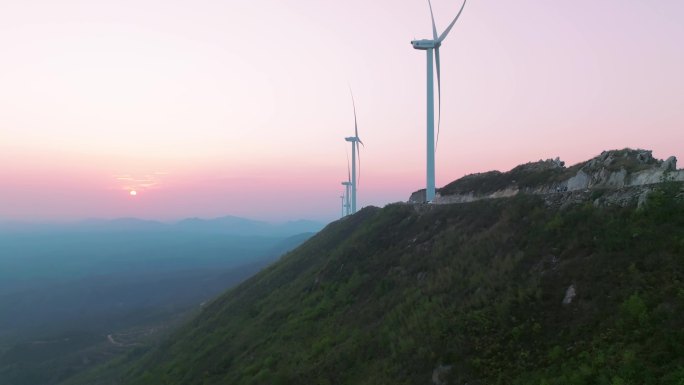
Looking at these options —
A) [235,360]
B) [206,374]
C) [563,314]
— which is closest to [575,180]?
[563,314]

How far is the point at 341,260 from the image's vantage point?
41.3 metres

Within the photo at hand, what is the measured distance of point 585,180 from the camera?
30.9 metres

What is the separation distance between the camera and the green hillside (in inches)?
555

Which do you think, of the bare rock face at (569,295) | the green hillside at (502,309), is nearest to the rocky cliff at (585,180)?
the green hillside at (502,309)

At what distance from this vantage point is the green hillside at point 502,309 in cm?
1409

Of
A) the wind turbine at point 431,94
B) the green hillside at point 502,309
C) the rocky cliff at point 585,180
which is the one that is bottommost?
the green hillside at point 502,309

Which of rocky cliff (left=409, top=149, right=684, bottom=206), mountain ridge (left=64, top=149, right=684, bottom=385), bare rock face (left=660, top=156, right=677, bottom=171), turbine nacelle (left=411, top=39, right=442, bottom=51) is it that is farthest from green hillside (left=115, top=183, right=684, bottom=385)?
turbine nacelle (left=411, top=39, right=442, bottom=51)

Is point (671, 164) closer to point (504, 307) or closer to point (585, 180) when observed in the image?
point (585, 180)

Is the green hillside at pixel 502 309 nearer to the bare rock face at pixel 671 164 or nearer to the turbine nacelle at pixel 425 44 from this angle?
the bare rock face at pixel 671 164

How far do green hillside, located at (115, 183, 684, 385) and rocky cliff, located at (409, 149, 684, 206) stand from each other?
3.77ft

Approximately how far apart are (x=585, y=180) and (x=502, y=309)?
17071mm

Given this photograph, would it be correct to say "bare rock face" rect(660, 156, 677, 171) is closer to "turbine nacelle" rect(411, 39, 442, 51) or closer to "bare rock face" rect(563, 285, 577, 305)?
"bare rock face" rect(563, 285, 577, 305)

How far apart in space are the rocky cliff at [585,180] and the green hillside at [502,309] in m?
1.15

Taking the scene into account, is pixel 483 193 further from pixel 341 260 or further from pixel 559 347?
pixel 559 347
